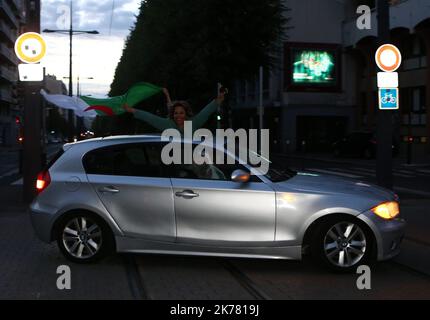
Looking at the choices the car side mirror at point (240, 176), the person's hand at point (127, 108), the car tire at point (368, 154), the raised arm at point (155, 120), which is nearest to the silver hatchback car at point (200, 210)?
the car side mirror at point (240, 176)

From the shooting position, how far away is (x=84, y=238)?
6.70m

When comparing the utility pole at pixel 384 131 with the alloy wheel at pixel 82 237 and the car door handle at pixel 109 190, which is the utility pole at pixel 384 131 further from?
the alloy wheel at pixel 82 237

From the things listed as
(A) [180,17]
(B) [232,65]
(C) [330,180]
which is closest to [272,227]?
(C) [330,180]

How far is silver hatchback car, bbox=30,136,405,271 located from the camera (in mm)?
6238

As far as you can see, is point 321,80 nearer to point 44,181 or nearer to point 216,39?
point 216,39

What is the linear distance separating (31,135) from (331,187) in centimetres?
757

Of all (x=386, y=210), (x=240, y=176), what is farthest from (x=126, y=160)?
(x=386, y=210)

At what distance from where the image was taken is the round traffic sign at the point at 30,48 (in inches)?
444

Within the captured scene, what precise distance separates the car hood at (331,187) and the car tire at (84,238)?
1.98 metres

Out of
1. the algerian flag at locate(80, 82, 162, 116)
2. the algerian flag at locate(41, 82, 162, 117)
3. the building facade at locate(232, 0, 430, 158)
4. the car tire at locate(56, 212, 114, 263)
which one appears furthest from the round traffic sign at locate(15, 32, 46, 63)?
the building facade at locate(232, 0, 430, 158)

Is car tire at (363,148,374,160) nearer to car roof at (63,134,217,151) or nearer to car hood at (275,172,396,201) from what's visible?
car hood at (275,172,396,201)

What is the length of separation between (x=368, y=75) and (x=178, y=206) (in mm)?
39809

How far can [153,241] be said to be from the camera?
6492 millimetres
